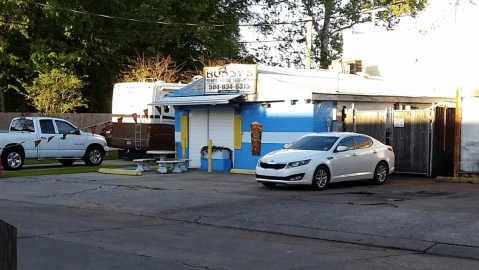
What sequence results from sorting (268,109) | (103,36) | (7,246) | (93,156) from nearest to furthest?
(7,246) < (268,109) < (93,156) < (103,36)

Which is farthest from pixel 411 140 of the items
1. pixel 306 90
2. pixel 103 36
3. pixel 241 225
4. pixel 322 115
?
pixel 103 36

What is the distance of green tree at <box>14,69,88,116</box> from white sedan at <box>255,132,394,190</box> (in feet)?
68.8

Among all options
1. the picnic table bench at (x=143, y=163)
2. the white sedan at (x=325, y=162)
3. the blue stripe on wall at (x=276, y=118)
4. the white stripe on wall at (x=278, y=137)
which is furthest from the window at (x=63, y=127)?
the white sedan at (x=325, y=162)

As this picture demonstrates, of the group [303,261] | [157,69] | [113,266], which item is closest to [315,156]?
A: [303,261]

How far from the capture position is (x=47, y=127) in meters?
26.5

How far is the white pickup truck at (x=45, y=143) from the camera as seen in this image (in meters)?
25.2

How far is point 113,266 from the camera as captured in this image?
27.3 ft

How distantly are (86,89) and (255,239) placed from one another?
40855 mm

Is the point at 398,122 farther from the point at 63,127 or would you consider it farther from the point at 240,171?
the point at 63,127

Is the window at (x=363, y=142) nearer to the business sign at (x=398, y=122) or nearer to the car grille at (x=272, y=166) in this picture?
the car grille at (x=272, y=166)

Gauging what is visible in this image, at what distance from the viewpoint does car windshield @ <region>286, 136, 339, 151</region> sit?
18172mm

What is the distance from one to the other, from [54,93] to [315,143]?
2221 cm

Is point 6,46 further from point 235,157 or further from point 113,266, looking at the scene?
point 113,266

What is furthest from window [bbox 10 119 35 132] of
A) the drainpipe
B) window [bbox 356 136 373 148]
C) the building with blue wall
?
the drainpipe
